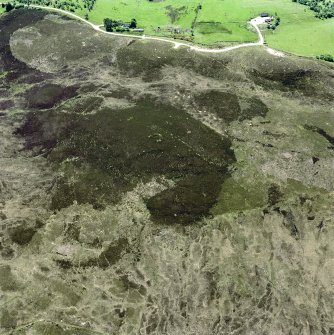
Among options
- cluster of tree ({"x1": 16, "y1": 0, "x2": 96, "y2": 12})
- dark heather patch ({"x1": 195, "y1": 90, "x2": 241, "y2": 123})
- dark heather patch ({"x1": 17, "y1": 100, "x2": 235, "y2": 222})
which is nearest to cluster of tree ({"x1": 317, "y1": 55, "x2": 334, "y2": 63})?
dark heather patch ({"x1": 195, "y1": 90, "x2": 241, "y2": 123})

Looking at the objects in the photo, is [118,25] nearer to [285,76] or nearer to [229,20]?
[229,20]

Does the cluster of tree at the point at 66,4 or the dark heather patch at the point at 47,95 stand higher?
the cluster of tree at the point at 66,4

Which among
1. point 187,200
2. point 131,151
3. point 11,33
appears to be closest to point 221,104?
point 131,151

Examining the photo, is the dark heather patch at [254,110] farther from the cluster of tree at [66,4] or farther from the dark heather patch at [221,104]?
the cluster of tree at [66,4]

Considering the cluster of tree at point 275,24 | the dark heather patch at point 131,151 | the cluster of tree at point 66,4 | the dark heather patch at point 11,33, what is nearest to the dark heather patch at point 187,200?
the dark heather patch at point 131,151

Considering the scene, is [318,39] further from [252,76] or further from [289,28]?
[252,76]

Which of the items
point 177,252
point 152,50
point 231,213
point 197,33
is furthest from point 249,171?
point 197,33
